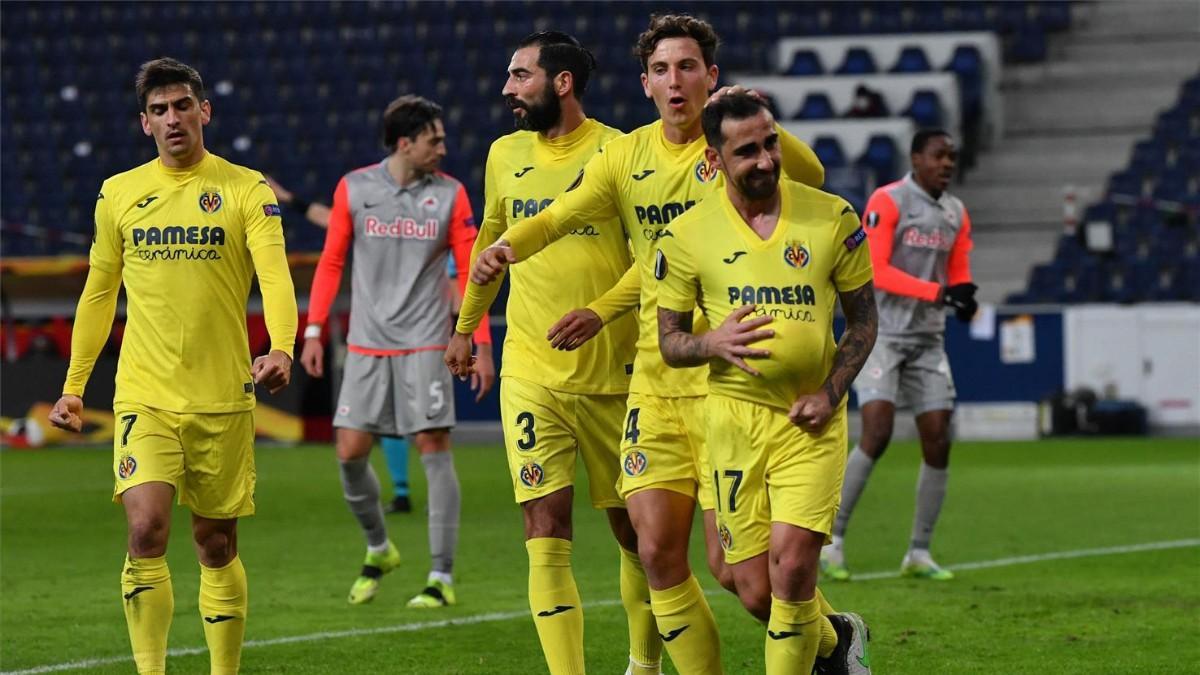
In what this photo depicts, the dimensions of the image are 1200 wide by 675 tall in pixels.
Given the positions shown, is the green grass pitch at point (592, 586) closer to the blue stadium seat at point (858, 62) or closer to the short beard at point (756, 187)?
the short beard at point (756, 187)

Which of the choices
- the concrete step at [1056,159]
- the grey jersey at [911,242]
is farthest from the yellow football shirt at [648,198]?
the concrete step at [1056,159]

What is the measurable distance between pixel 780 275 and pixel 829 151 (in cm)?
1984

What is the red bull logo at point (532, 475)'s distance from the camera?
6137mm

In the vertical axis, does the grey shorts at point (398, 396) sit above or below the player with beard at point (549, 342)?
below

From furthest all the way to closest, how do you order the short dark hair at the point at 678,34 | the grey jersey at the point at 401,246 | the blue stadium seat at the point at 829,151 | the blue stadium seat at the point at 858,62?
the blue stadium seat at the point at 858,62 < the blue stadium seat at the point at 829,151 < the grey jersey at the point at 401,246 < the short dark hair at the point at 678,34

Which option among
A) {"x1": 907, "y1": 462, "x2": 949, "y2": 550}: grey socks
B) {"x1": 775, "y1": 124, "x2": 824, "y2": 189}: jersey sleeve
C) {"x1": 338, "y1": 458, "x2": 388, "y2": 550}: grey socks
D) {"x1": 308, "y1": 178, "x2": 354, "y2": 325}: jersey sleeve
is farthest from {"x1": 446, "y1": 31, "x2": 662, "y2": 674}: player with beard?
{"x1": 907, "y1": 462, "x2": 949, "y2": 550}: grey socks

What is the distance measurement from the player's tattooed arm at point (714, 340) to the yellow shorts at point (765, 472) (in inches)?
7.1

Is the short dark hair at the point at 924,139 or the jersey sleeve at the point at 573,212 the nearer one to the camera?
the jersey sleeve at the point at 573,212

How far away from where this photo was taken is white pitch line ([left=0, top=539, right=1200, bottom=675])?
706cm

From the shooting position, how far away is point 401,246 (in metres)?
9.09

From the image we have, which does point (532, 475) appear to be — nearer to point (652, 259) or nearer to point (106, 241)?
point (652, 259)

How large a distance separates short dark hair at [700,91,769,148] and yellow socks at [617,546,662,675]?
1674 mm

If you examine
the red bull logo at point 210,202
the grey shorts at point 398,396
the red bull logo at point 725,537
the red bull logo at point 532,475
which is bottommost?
the grey shorts at point 398,396

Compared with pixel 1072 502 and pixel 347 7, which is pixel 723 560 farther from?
pixel 347 7
